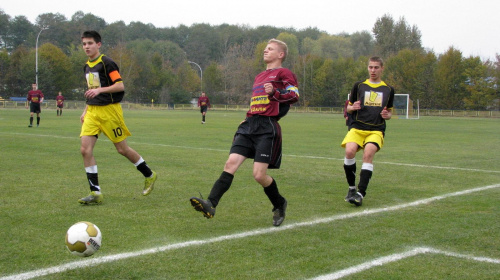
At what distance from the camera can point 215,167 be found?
1023cm

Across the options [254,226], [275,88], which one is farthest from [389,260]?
[275,88]

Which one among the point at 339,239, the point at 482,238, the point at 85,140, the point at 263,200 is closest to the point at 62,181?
the point at 85,140

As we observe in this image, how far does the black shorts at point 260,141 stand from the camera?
5504mm

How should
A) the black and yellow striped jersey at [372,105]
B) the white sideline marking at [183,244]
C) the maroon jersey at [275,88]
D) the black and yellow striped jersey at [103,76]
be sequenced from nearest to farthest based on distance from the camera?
the white sideline marking at [183,244] < the maroon jersey at [275,88] < the black and yellow striped jersey at [103,76] < the black and yellow striped jersey at [372,105]

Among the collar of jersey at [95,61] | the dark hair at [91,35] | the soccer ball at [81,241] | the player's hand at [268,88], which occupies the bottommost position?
the soccer ball at [81,241]

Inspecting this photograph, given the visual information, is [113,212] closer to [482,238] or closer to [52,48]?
[482,238]

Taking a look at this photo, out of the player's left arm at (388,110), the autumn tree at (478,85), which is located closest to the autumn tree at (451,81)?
the autumn tree at (478,85)

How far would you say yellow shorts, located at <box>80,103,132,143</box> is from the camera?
6848 mm

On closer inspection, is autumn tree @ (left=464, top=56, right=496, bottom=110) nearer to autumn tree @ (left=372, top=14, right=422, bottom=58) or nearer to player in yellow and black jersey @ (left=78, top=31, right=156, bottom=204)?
autumn tree @ (left=372, top=14, right=422, bottom=58)

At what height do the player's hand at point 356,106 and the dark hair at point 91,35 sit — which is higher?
the dark hair at point 91,35

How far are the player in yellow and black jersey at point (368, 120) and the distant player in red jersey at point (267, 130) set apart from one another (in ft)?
5.91

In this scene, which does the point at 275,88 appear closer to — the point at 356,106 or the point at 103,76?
the point at 356,106

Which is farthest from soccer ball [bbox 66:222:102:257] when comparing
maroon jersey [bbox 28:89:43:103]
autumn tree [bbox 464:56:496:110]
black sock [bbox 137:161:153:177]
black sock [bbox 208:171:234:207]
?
autumn tree [bbox 464:56:496:110]

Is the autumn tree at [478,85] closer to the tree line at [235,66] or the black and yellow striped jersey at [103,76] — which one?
the tree line at [235,66]
